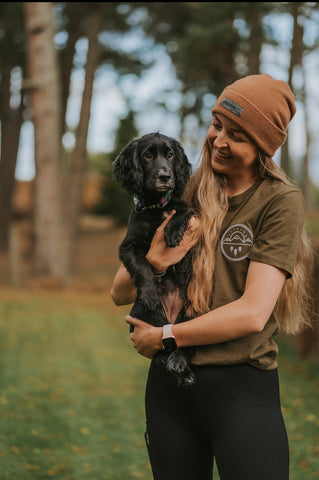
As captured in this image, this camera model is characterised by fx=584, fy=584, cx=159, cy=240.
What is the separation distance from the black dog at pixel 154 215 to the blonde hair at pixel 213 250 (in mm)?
253

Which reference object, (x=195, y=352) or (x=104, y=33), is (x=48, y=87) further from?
(x=195, y=352)

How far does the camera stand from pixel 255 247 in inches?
80.6

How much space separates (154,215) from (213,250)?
29.5 inches

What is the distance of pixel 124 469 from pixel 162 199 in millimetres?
2864

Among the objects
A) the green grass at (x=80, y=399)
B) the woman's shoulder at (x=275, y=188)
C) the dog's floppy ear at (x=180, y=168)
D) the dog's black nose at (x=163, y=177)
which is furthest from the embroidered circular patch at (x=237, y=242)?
the green grass at (x=80, y=399)

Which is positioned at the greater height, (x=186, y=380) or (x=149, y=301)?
(x=149, y=301)

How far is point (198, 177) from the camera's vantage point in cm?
241

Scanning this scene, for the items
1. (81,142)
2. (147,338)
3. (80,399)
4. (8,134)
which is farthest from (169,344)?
(8,134)

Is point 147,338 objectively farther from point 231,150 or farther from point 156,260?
point 231,150

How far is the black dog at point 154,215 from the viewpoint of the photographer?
2619 millimetres

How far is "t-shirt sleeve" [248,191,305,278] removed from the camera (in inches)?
78.9

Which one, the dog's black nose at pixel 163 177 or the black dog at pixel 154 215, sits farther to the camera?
the dog's black nose at pixel 163 177

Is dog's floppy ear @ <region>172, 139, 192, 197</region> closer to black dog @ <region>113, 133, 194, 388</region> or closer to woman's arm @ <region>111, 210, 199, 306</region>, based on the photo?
black dog @ <region>113, 133, 194, 388</region>

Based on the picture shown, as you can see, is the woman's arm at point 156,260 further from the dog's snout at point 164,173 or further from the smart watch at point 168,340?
the smart watch at point 168,340
